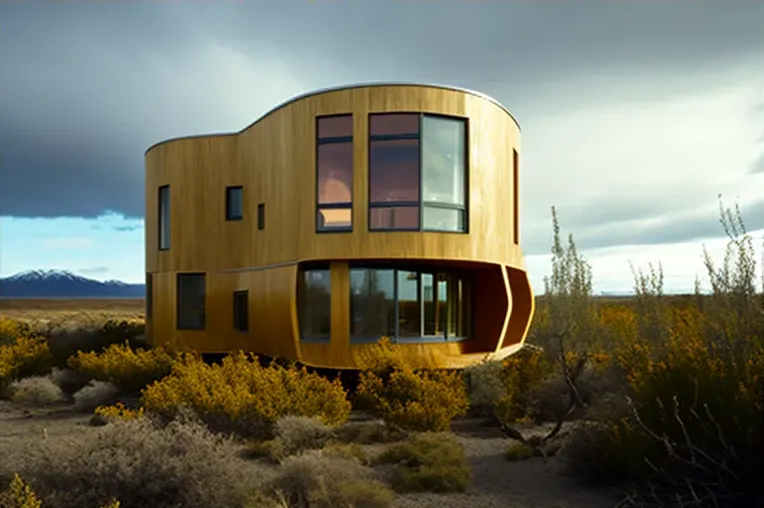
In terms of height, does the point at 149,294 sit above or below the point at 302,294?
below

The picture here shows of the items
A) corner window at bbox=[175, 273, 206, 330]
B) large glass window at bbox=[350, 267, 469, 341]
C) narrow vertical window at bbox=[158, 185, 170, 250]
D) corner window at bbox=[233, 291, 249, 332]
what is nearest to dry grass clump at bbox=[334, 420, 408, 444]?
large glass window at bbox=[350, 267, 469, 341]

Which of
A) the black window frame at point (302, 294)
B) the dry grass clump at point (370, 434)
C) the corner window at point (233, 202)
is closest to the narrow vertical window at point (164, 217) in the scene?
the corner window at point (233, 202)

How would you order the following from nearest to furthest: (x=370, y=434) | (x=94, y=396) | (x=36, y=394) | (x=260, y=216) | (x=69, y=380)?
(x=370, y=434)
(x=94, y=396)
(x=36, y=394)
(x=260, y=216)
(x=69, y=380)

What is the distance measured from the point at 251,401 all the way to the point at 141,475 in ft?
9.09

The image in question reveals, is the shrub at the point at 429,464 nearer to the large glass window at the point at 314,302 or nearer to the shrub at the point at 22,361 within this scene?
the large glass window at the point at 314,302

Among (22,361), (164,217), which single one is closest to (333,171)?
(164,217)

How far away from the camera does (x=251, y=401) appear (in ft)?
27.3

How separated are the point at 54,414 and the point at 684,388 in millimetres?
10859

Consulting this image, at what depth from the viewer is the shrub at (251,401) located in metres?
8.30

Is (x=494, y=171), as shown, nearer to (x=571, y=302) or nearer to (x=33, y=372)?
(x=571, y=302)

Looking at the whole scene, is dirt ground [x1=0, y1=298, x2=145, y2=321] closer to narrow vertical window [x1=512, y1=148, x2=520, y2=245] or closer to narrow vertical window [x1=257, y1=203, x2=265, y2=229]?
Result: narrow vertical window [x1=257, y1=203, x2=265, y2=229]

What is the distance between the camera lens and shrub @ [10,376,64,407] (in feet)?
40.0

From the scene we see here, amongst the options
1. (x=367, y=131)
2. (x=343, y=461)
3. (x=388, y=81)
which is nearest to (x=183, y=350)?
(x=367, y=131)

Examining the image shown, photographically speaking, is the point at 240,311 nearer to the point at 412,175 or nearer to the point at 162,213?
the point at 162,213
